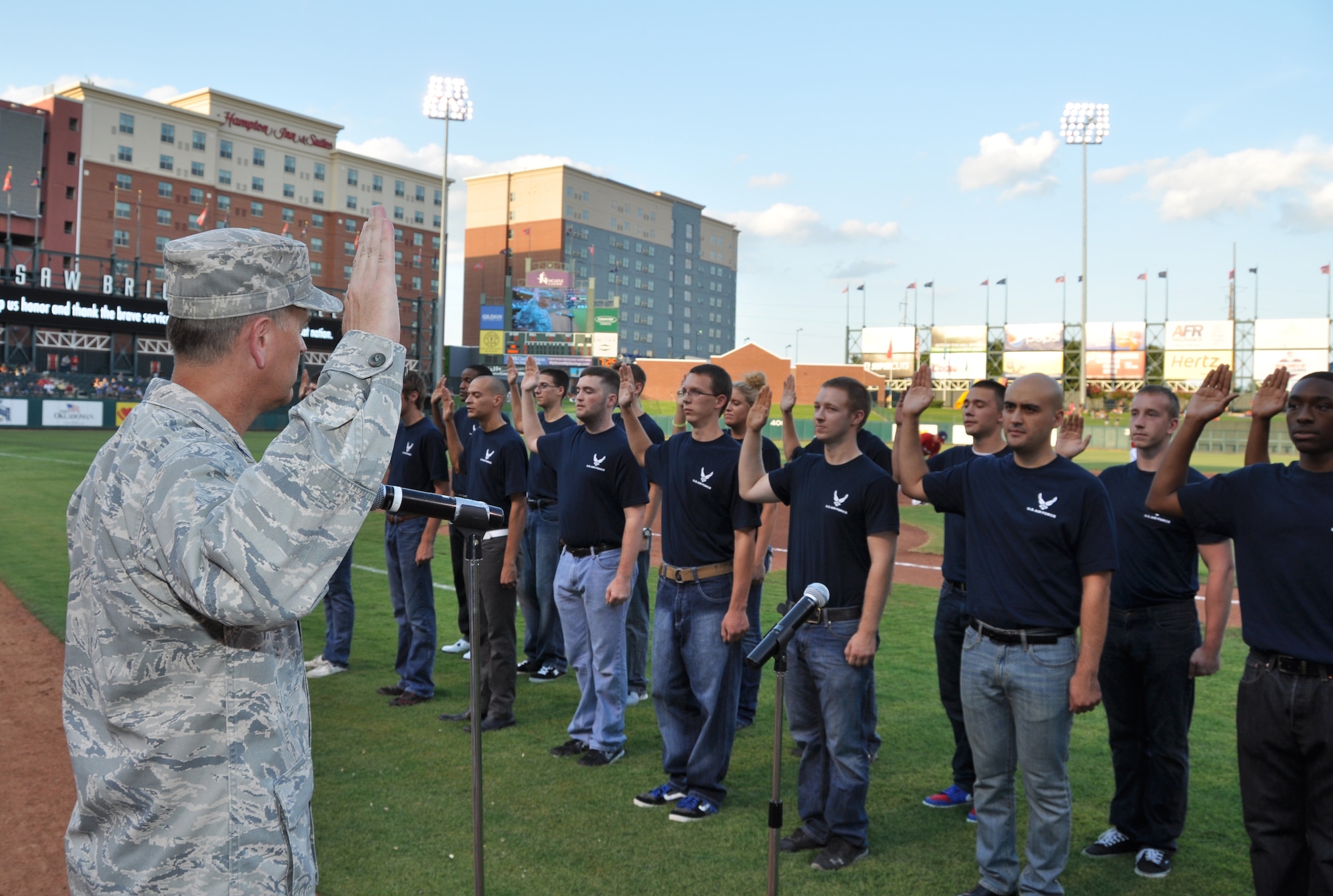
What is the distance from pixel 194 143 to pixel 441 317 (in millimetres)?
47077

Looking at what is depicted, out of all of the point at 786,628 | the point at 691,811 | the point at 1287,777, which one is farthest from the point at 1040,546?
the point at 691,811

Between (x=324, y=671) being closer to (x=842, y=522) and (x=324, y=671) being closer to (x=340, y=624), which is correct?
(x=340, y=624)

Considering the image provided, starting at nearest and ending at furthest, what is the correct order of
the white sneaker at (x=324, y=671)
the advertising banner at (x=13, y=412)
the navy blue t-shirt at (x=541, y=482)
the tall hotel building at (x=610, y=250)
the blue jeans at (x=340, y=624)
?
the white sneaker at (x=324, y=671)
the blue jeans at (x=340, y=624)
the navy blue t-shirt at (x=541, y=482)
the advertising banner at (x=13, y=412)
the tall hotel building at (x=610, y=250)

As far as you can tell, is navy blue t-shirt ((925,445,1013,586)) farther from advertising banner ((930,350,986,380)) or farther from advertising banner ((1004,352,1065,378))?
advertising banner ((930,350,986,380))

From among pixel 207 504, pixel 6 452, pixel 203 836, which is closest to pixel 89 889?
pixel 203 836

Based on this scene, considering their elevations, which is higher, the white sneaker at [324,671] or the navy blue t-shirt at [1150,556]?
the navy blue t-shirt at [1150,556]

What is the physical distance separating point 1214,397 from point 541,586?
584cm

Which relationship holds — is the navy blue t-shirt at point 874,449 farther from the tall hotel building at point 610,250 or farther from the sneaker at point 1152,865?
the tall hotel building at point 610,250

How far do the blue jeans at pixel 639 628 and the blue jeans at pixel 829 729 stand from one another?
3153mm

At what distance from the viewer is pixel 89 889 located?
5.61 ft

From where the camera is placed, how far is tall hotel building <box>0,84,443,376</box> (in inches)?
2430

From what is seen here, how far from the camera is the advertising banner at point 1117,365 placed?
87.5m

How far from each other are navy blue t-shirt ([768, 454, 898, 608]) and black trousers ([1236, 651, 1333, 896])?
182cm

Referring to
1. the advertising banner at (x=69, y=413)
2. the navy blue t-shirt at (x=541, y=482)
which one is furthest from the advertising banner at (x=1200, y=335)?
the navy blue t-shirt at (x=541, y=482)
